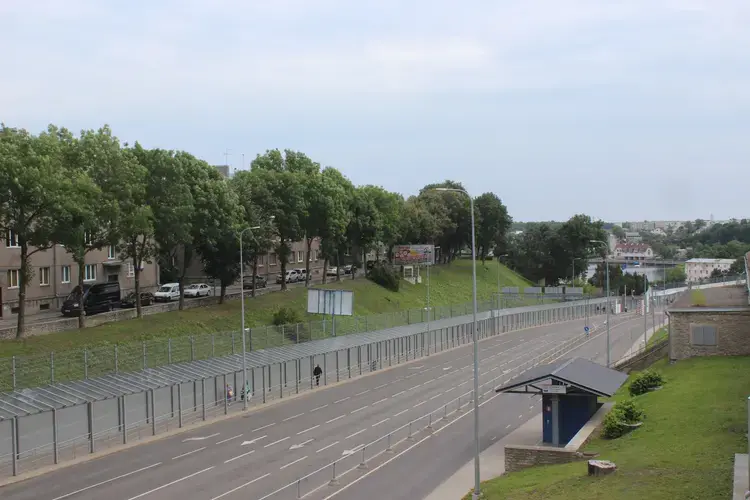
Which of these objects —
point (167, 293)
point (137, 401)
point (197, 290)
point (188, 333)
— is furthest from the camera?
point (197, 290)

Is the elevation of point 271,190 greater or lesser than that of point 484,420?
greater

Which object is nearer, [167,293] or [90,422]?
[90,422]

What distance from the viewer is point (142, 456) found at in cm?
3484

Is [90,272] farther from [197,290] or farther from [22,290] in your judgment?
[22,290]

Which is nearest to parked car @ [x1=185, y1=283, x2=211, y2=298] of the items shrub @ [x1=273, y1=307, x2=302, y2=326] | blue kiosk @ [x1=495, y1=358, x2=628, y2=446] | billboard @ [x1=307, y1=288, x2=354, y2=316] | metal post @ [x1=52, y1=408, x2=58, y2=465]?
shrub @ [x1=273, y1=307, x2=302, y2=326]

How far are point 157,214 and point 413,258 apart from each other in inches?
2429

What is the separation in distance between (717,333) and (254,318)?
38490 mm

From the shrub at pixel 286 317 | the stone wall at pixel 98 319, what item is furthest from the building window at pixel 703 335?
the stone wall at pixel 98 319

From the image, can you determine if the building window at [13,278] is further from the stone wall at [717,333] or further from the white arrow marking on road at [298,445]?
the stone wall at [717,333]

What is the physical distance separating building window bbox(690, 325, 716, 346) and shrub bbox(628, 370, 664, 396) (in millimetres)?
7636

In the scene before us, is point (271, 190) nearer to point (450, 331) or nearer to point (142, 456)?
point (450, 331)

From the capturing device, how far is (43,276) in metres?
62.5

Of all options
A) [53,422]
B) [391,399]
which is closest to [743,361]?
[391,399]

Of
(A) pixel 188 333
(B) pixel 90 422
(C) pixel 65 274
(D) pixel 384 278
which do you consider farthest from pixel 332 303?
(D) pixel 384 278
